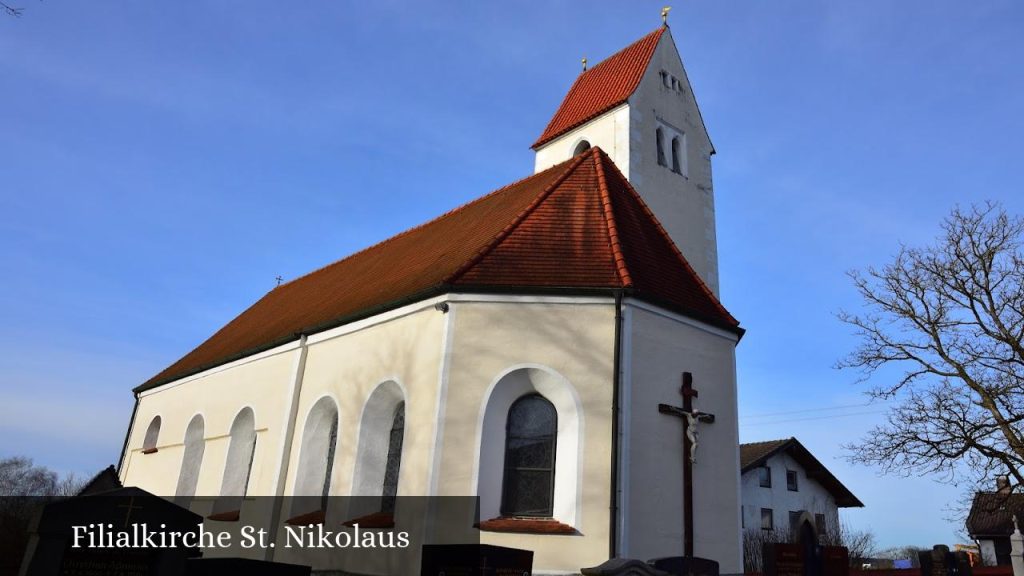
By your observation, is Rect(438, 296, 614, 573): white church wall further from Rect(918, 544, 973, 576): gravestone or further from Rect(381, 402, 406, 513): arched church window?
Rect(918, 544, 973, 576): gravestone

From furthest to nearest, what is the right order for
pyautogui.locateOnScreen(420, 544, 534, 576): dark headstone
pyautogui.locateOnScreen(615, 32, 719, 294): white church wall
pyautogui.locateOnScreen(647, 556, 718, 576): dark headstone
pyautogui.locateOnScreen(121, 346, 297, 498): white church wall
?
pyautogui.locateOnScreen(615, 32, 719, 294): white church wall
pyautogui.locateOnScreen(121, 346, 297, 498): white church wall
pyautogui.locateOnScreen(647, 556, 718, 576): dark headstone
pyautogui.locateOnScreen(420, 544, 534, 576): dark headstone

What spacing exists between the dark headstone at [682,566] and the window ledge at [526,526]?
1131 mm

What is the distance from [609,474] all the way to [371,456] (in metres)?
4.01

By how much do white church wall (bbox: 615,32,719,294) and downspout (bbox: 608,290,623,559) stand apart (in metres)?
7.22

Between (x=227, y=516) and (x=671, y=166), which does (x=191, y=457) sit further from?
(x=671, y=166)

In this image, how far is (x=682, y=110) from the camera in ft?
62.2

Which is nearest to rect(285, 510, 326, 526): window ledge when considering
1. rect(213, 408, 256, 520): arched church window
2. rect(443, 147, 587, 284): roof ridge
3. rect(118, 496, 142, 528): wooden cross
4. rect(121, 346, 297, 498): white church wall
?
rect(121, 346, 297, 498): white church wall

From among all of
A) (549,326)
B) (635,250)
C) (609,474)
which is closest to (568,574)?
(609,474)

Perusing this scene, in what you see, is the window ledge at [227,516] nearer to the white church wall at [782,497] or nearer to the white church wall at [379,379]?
the white church wall at [379,379]

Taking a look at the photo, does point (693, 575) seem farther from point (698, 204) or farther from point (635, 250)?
point (698, 204)

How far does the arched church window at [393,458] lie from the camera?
1082 cm

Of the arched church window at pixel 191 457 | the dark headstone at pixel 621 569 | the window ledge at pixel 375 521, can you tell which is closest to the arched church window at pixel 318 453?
the window ledge at pixel 375 521

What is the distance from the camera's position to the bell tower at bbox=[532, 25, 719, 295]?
663 inches

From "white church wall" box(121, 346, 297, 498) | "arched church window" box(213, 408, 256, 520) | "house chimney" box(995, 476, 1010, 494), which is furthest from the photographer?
"house chimney" box(995, 476, 1010, 494)
